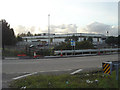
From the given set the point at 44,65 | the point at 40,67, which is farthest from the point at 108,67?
the point at 44,65

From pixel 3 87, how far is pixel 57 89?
8.05ft

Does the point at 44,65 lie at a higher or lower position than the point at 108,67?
lower

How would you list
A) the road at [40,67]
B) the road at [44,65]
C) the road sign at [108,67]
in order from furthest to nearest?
the road at [44,65] < the road at [40,67] < the road sign at [108,67]

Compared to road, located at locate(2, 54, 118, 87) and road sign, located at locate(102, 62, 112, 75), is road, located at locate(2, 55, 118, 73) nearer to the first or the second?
road, located at locate(2, 54, 118, 87)

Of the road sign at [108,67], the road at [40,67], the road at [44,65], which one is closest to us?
the road sign at [108,67]

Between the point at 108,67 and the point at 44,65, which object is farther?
the point at 44,65

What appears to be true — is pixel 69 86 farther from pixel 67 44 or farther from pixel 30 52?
pixel 67 44

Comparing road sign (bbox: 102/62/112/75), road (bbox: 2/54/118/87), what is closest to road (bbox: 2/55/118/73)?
road (bbox: 2/54/118/87)

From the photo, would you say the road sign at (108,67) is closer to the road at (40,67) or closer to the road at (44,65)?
the road at (40,67)

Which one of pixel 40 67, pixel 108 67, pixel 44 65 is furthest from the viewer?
pixel 44 65

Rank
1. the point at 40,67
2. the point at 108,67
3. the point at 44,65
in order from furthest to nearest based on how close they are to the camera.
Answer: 1. the point at 44,65
2. the point at 40,67
3. the point at 108,67

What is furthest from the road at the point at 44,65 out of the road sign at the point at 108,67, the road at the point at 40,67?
the road sign at the point at 108,67

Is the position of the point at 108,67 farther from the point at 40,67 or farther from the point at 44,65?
the point at 44,65

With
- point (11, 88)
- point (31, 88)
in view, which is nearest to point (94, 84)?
point (31, 88)
